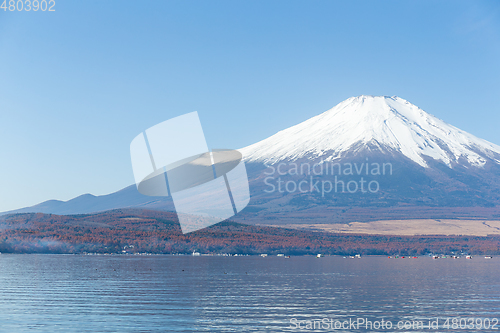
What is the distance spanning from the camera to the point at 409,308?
144ft

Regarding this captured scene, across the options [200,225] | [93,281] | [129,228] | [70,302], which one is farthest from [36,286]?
[129,228]

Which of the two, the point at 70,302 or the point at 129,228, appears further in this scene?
the point at 129,228

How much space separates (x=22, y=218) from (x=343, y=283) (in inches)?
6378

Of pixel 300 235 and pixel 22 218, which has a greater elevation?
pixel 22 218

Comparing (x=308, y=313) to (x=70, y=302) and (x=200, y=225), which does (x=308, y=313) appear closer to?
(x=70, y=302)

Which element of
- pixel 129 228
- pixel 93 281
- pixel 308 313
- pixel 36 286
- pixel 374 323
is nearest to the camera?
pixel 374 323

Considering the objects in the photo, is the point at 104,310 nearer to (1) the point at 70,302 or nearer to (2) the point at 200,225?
(1) the point at 70,302

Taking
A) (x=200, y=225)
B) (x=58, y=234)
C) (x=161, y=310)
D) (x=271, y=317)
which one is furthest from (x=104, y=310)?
(x=58, y=234)

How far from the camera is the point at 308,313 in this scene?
40.2m

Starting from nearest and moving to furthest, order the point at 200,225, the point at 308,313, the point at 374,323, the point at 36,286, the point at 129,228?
the point at 374,323 → the point at 308,313 → the point at 36,286 → the point at 200,225 → the point at 129,228

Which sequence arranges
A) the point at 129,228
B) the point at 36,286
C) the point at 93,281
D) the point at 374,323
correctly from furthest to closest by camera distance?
the point at 129,228 < the point at 93,281 < the point at 36,286 < the point at 374,323

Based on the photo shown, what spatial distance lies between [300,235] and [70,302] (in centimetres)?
15799

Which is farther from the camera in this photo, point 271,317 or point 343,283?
point 343,283

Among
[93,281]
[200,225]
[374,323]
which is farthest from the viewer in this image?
[200,225]
